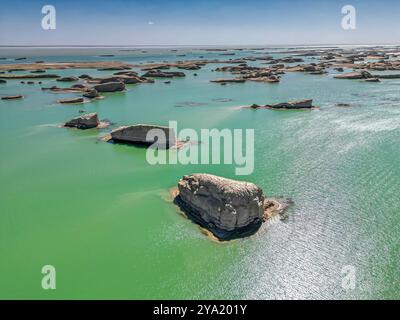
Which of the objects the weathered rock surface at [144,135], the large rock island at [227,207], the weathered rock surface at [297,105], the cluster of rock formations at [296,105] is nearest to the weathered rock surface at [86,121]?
the weathered rock surface at [144,135]

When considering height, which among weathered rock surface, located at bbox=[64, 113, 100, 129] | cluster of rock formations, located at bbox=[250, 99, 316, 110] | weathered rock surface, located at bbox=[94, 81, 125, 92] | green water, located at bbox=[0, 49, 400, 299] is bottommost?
green water, located at bbox=[0, 49, 400, 299]

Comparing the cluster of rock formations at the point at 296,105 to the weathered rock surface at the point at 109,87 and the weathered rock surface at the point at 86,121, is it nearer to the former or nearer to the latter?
the weathered rock surface at the point at 86,121

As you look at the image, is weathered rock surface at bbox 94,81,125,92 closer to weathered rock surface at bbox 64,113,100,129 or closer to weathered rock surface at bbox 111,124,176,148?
weathered rock surface at bbox 64,113,100,129

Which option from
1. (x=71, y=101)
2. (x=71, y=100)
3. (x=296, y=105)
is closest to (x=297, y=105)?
(x=296, y=105)

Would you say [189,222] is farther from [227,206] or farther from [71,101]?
[71,101]

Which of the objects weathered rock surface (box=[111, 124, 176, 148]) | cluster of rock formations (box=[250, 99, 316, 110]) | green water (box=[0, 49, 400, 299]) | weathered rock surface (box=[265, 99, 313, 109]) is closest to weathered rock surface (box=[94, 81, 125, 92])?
green water (box=[0, 49, 400, 299])
